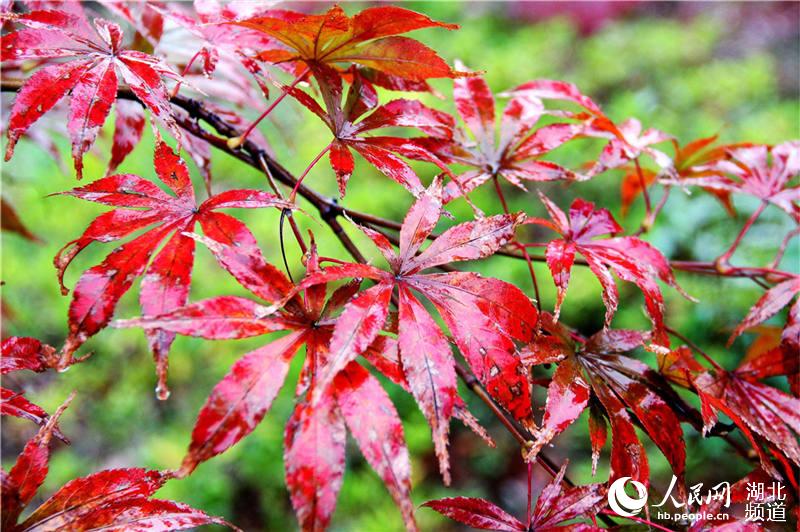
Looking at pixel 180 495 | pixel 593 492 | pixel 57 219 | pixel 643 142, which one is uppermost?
pixel 643 142

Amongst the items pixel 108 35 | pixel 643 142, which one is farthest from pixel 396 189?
pixel 108 35

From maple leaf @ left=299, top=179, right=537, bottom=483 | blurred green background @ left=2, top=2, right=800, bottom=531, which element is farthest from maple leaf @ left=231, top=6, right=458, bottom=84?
blurred green background @ left=2, top=2, right=800, bottom=531

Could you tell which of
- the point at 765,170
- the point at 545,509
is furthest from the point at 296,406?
the point at 765,170

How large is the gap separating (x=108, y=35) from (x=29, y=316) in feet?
6.34

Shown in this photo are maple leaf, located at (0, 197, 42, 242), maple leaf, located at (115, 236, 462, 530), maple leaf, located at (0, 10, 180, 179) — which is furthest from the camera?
maple leaf, located at (0, 197, 42, 242)

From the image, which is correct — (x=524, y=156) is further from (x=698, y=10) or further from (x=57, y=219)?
(x=698, y=10)

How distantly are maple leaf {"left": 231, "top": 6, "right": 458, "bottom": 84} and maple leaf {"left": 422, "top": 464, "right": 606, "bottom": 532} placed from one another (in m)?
Answer: 0.37

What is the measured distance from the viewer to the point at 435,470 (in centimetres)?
189

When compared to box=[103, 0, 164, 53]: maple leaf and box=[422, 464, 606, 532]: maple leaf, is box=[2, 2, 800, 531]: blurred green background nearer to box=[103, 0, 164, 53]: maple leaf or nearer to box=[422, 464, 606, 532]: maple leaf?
box=[103, 0, 164, 53]: maple leaf

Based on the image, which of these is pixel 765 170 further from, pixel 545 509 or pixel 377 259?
pixel 377 259

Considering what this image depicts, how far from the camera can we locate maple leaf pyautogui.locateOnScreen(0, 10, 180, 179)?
47cm

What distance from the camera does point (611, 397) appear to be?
52 cm

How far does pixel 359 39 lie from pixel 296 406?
1.04 ft

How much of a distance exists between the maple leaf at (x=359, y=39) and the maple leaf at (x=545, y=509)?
0.37 meters
